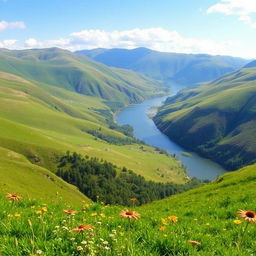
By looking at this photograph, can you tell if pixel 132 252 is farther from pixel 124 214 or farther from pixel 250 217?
pixel 250 217

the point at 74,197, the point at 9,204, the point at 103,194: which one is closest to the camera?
the point at 9,204

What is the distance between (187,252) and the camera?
852cm

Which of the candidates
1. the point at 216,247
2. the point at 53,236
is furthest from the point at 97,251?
the point at 216,247

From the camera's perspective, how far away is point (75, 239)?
8.50 meters

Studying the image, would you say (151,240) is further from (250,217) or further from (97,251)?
(250,217)

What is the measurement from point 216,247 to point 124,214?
125 inches

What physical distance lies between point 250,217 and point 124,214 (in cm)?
264

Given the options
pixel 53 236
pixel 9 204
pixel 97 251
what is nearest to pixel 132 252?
pixel 97 251

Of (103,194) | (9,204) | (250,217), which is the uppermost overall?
(250,217)

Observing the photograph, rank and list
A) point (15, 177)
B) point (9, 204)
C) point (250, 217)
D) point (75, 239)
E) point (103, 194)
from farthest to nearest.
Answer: point (103, 194) < point (15, 177) < point (9, 204) < point (75, 239) < point (250, 217)

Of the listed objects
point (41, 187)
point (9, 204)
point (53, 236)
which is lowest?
point (41, 187)

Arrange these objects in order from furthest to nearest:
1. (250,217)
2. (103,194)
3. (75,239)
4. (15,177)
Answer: (103,194), (15,177), (75,239), (250,217)

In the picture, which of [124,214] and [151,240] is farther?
[151,240]

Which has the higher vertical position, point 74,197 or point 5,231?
point 5,231
